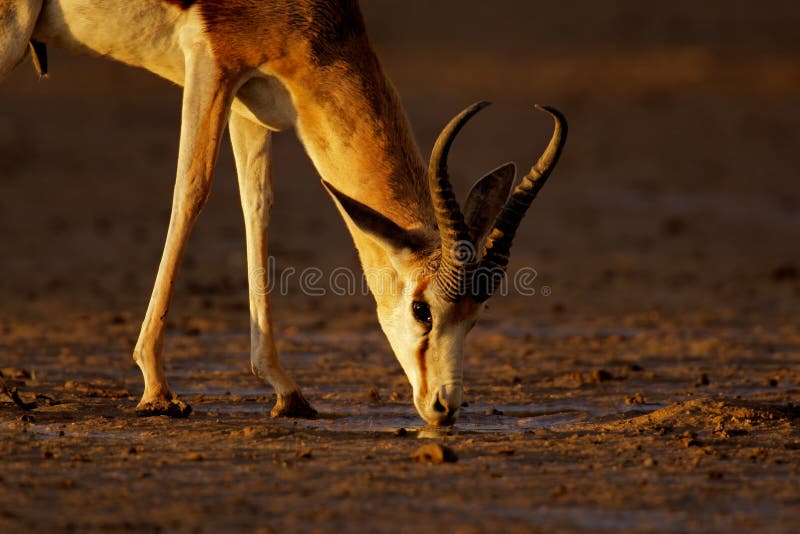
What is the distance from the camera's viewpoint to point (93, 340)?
40.7 feet

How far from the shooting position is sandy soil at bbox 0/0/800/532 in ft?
23.2

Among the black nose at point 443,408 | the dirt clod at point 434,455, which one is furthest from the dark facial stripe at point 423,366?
the dirt clod at point 434,455

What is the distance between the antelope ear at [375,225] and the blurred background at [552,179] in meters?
5.21

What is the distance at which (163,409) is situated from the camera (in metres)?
9.03

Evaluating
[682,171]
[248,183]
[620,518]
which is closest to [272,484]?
[620,518]

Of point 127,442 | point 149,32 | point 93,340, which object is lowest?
point 93,340

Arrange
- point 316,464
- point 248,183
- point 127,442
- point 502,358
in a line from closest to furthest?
point 316,464 < point 127,442 < point 248,183 < point 502,358

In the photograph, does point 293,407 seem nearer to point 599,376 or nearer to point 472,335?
point 599,376

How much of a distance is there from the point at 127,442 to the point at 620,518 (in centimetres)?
301

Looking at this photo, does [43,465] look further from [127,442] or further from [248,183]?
[248,183]

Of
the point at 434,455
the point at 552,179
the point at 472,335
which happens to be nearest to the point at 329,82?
the point at 434,455

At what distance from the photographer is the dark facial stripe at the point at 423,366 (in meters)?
8.78

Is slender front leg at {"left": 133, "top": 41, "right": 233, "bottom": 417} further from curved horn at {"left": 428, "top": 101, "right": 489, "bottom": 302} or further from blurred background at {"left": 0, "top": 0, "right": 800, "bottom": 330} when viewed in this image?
blurred background at {"left": 0, "top": 0, "right": 800, "bottom": 330}

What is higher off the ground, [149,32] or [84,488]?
[149,32]
